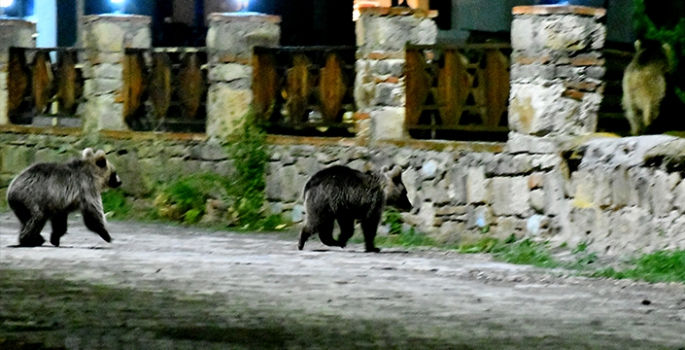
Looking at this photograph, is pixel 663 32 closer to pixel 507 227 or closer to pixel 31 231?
pixel 507 227

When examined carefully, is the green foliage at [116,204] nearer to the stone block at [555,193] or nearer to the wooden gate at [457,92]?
the wooden gate at [457,92]

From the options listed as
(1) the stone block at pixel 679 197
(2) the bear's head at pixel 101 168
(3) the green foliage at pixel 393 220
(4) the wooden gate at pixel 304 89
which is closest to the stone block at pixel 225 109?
(4) the wooden gate at pixel 304 89

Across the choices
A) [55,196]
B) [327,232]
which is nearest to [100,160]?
[55,196]

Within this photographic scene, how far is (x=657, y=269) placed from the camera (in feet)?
36.0

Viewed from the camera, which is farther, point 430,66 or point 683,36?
point 683,36

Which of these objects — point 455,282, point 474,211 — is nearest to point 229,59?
point 474,211

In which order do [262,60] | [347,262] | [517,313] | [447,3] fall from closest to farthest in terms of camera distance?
[517,313], [347,262], [262,60], [447,3]

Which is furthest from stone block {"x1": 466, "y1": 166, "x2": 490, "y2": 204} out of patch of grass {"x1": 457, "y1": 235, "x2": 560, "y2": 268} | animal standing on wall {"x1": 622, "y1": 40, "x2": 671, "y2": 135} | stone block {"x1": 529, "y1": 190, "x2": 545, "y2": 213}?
animal standing on wall {"x1": 622, "y1": 40, "x2": 671, "y2": 135}

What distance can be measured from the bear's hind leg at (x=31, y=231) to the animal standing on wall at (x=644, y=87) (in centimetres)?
575

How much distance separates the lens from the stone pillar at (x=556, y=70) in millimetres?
13094

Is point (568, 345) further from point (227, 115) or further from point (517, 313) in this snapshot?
point (227, 115)

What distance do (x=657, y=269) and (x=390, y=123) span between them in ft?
14.3

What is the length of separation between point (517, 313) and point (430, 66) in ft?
19.8

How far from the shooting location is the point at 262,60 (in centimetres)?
1583
